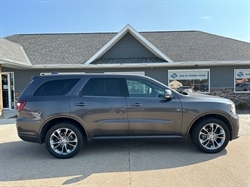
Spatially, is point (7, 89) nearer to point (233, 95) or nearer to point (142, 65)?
point (142, 65)

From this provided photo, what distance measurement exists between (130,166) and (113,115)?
1183mm

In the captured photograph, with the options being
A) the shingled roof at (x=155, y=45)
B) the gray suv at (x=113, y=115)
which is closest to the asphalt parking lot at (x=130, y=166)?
the gray suv at (x=113, y=115)

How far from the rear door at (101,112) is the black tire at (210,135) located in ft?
5.59

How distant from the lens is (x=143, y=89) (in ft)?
15.3

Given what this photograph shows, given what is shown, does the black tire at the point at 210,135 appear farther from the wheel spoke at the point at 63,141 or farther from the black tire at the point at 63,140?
the wheel spoke at the point at 63,141

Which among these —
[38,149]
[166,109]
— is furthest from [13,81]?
[166,109]

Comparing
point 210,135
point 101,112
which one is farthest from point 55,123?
point 210,135

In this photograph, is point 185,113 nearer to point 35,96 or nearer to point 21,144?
point 35,96

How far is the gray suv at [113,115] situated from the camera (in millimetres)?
4465

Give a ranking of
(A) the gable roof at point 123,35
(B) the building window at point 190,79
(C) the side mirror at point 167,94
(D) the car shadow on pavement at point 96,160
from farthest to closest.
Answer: (B) the building window at point 190,79
(A) the gable roof at point 123,35
(C) the side mirror at point 167,94
(D) the car shadow on pavement at point 96,160

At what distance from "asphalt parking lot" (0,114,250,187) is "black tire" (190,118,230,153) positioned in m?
0.18

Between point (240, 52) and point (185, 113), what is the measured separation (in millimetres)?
10762

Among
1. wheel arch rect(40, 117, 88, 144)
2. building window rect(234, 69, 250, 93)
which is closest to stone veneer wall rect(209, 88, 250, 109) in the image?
building window rect(234, 69, 250, 93)

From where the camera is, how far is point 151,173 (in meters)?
3.70
